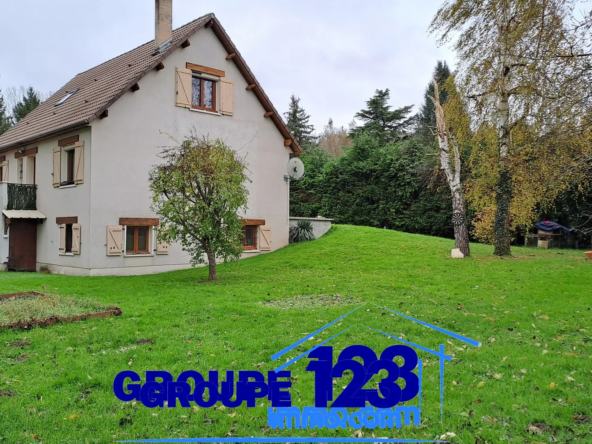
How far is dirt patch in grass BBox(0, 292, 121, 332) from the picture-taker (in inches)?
275

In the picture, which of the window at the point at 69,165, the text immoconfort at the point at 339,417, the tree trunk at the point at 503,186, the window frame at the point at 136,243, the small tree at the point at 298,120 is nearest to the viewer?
the text immoconfort at the point at 339,417

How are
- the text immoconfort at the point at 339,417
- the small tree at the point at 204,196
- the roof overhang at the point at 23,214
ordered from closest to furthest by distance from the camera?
1. the text immoconfort at the point at 339,417
2. the small tree at the point at 204,196
3. the roof overhang at the point at 23,214

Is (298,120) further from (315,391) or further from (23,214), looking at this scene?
(315,391)

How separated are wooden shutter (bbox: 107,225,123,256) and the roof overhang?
378 centimetres

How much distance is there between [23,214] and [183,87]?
7.14 m

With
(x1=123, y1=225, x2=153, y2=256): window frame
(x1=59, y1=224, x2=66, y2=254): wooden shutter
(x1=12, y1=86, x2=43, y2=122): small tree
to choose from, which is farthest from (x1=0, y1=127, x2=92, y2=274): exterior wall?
(x1=12, y1=86, x2=43, y2=122): small tree

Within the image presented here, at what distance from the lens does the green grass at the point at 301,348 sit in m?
3.95

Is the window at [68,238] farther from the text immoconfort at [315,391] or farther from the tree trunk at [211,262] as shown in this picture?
the text immoconfort at [315,391]

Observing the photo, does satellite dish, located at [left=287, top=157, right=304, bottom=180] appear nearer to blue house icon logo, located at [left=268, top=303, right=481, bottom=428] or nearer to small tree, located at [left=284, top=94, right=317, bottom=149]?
blue house icon logo, located at [left=268, top=303, right=481, bottom=428]

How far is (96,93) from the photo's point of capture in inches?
640

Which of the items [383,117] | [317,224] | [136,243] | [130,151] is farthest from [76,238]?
[383,117]

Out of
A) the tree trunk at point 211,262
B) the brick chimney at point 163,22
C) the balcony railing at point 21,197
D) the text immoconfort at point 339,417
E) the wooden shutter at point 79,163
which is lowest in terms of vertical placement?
the text immoconfort at point 339,417

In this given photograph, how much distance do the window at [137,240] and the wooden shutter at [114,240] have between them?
392 mm

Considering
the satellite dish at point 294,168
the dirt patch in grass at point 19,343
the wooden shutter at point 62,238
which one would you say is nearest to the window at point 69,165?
the wooden shutter at point 62,238
